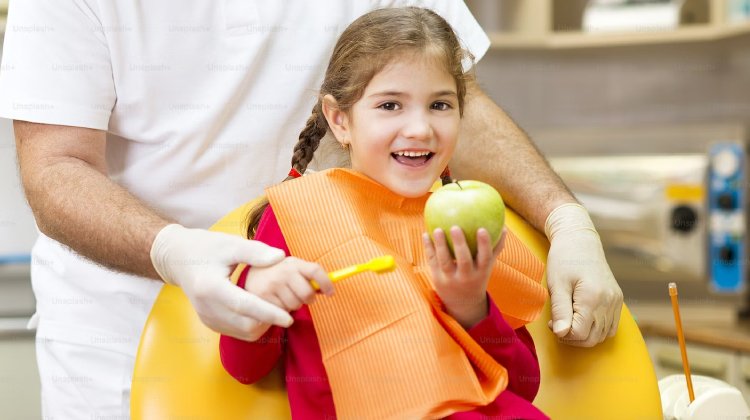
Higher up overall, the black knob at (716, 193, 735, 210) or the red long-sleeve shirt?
the red long-sleeve shirt

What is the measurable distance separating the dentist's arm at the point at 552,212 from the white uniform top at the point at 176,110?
0.30 meters

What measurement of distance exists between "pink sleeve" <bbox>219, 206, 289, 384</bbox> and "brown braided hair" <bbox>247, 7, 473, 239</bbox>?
0.08 m

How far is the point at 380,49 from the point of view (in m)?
1.10

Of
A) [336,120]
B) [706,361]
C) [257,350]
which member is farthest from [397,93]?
[706,361]

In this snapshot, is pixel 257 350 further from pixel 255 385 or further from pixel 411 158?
pixel 411 158

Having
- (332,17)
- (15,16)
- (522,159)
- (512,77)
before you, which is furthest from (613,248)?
(15,16)

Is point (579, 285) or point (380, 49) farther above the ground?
point (380, 49)

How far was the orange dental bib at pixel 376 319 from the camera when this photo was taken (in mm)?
1010

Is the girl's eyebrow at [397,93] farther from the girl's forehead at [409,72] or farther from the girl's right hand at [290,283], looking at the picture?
the girl's right hand at [290,283]

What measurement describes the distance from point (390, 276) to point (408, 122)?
7.4 inches

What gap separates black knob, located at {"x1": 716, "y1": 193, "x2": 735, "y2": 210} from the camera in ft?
9.01

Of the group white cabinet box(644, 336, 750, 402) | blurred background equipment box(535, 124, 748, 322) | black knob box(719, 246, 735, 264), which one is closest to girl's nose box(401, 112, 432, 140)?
white cabinet box(644, 336, 750, 402)

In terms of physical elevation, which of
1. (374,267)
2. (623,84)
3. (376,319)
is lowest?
(623,84)

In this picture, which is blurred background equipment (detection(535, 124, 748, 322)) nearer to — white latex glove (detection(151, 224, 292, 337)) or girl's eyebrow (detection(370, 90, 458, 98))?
girl's eyebrow (detection(370, 90, 458, 98))
